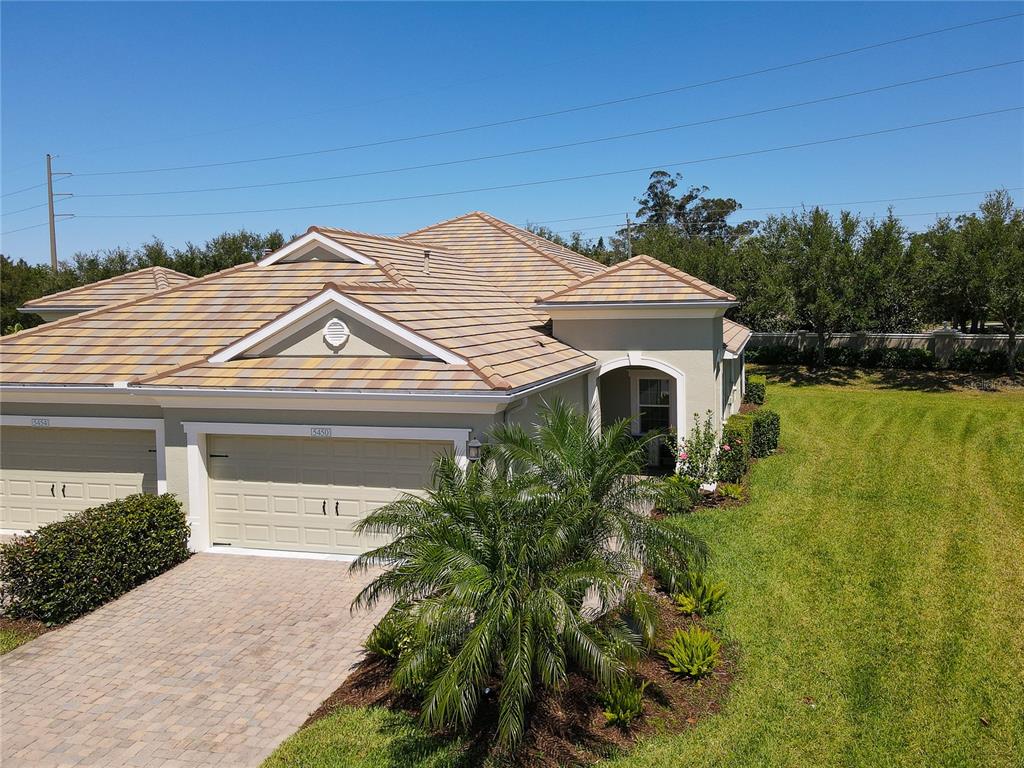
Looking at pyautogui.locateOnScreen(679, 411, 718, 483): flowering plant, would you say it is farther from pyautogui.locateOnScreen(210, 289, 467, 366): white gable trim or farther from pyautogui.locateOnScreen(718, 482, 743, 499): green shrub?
pyautogui.locateOnScreen(210, 289, 467, 366): white gable trim

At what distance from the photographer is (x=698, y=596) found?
10.3m

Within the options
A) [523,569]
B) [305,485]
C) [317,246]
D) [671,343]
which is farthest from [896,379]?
[523,569]

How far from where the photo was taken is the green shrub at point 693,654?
28.0 ft

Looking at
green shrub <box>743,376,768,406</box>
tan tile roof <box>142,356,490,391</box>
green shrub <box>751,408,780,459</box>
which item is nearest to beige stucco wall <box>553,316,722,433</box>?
green shrub <box>751,408,780,459</box>

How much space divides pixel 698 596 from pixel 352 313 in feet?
24.3

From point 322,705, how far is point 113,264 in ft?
176

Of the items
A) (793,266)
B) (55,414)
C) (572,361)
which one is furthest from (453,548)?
(793,266)

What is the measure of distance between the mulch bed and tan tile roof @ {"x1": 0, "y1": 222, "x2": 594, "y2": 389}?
4.72m

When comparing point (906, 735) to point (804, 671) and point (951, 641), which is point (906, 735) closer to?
point (804, 671)

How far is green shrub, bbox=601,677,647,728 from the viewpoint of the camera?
755cm

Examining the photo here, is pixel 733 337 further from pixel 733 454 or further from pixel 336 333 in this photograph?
pixel 336 333

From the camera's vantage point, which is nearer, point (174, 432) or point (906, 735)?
point (906, 735)

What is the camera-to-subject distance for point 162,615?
35.2 ft

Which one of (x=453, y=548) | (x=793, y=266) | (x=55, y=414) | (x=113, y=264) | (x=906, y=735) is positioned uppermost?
(x=113, y=264)
